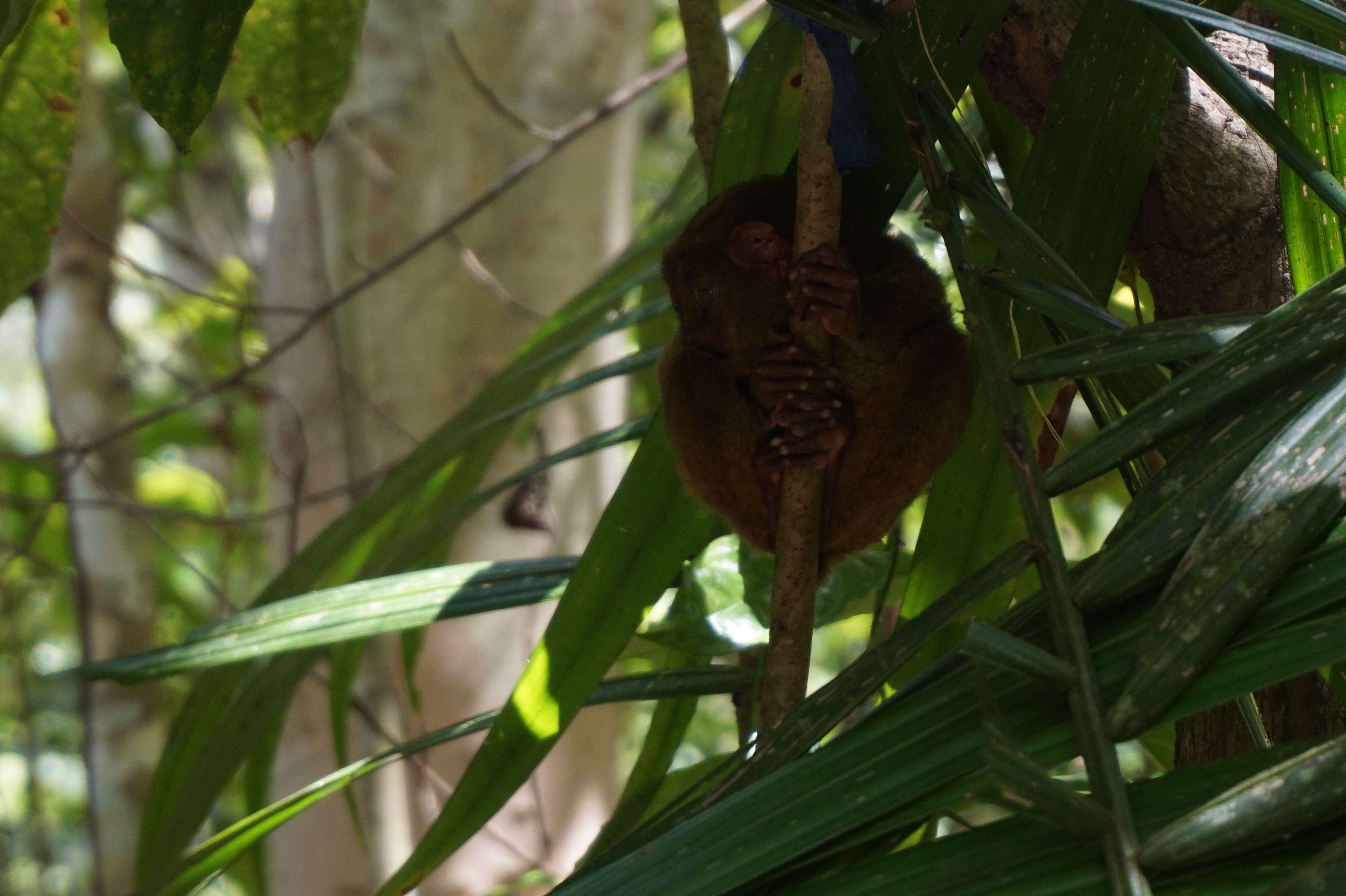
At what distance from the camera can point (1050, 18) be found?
4.79 feet

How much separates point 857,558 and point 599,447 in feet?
1.34

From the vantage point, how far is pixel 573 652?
1.43m

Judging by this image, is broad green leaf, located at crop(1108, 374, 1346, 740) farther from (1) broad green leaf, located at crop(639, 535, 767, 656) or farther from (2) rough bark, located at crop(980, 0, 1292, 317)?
(1) broad green leaf, located at crop(639, 535, 767, 656)

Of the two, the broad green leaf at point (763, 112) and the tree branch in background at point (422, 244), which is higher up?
the tree branch in background at point (422, 244)

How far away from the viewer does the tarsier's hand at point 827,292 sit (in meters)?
1.47

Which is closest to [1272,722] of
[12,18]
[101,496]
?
[12,18]

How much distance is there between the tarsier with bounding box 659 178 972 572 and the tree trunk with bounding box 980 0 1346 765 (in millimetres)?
288

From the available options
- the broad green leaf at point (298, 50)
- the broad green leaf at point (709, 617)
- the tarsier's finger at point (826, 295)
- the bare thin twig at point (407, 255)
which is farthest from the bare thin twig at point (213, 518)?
the tarsier's finger at point (826, 295)

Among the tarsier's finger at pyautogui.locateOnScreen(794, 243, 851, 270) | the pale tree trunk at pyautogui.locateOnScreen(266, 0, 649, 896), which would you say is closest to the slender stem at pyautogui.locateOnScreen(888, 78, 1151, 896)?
the tarsier's finger at pyautogui.locateOnScreen(794, 243, 851, 270)

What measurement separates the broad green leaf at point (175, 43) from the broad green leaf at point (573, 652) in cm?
66

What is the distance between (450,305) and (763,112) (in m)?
2.20

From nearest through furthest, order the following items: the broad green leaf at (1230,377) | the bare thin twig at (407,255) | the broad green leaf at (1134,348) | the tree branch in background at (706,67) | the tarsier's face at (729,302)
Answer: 1. the broad green leaf at (1230,377)
2. the broad green leaf at (1134,348)
3. the tree branch in background at (706,67)
4. the tarsier's face at (729,302)
5. the bare thin twig at (407,255)

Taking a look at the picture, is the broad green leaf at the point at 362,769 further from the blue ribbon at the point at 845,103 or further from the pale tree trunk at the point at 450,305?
the pale tree trunk at the point at 450,305

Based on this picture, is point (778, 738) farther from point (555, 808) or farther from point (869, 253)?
point (555, 808)
